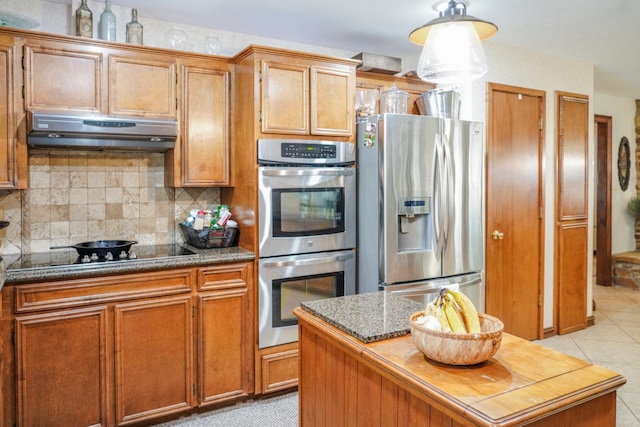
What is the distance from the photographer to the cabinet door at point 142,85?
2820 millimetres

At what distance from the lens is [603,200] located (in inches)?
253

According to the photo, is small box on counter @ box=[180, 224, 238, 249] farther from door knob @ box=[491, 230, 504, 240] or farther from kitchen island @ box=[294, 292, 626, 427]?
door knob @ box=[491, 230, 504, 240]

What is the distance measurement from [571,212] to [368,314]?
3.53m

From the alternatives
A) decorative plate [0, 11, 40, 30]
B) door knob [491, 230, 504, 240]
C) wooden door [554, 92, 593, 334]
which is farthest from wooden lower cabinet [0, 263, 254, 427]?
wooden door [554, 92, 593, 334]

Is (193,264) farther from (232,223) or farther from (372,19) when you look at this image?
(372,19)

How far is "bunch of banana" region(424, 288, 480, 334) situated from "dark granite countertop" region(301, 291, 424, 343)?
0.73 ft

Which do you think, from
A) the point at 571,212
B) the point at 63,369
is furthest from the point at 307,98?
the point at 571,212

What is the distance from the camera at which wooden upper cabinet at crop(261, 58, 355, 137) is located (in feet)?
9.73

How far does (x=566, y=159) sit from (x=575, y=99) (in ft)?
1.91

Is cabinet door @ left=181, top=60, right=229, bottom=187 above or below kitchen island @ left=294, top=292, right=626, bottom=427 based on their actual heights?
above

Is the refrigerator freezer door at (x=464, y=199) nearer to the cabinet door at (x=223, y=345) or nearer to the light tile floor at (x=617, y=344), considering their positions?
the light tile floor at (x=617, y=344)

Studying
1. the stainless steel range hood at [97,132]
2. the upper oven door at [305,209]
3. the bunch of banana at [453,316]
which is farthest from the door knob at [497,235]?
the bunch of banana at [453,316]

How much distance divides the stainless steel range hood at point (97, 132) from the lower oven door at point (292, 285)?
1000mm

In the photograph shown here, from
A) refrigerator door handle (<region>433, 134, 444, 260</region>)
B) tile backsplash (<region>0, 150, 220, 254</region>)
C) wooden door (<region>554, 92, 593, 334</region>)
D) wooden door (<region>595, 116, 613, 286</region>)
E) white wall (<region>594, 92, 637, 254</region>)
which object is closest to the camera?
tile backsplash (<region>0, 150, 220, 254</region>)
